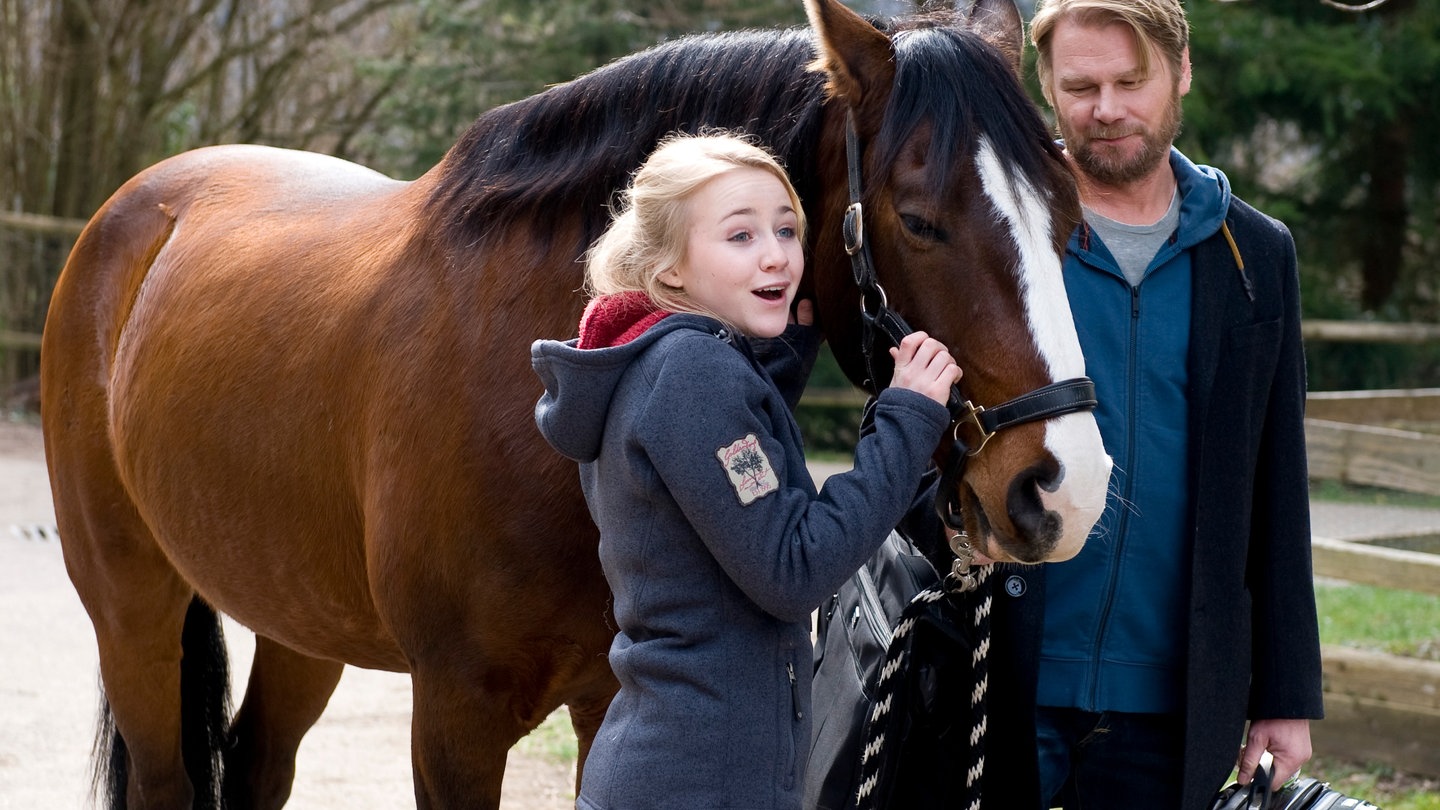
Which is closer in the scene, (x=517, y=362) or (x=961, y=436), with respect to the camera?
(x=961, y=436)

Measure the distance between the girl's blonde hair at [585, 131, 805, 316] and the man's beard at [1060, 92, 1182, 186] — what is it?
0.71 meters

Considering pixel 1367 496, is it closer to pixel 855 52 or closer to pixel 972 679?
pixel 972 679

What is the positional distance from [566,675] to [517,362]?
20.4 inches

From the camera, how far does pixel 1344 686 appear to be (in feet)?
14.9

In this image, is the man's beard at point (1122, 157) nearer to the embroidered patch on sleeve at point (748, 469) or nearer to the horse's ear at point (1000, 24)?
the horse's ear at point (1000, 24)

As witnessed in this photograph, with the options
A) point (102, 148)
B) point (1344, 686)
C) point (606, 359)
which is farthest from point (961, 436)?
A: point (102, 148)

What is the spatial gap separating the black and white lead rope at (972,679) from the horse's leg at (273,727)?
73.3 inches

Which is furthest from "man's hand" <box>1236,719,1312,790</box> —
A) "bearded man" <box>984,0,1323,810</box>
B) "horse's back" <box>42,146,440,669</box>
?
"horse's back" <box>42,146,440,669</box>

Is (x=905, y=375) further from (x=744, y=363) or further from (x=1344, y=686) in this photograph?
(x=1344, y=686)

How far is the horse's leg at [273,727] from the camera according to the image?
3.48m

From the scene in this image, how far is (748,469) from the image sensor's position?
1619 mm

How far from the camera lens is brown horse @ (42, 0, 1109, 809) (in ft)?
5.85

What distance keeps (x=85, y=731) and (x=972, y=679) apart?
12.3ft

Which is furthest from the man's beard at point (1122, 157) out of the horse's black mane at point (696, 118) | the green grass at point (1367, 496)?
the green grass at point (1367, 496)
